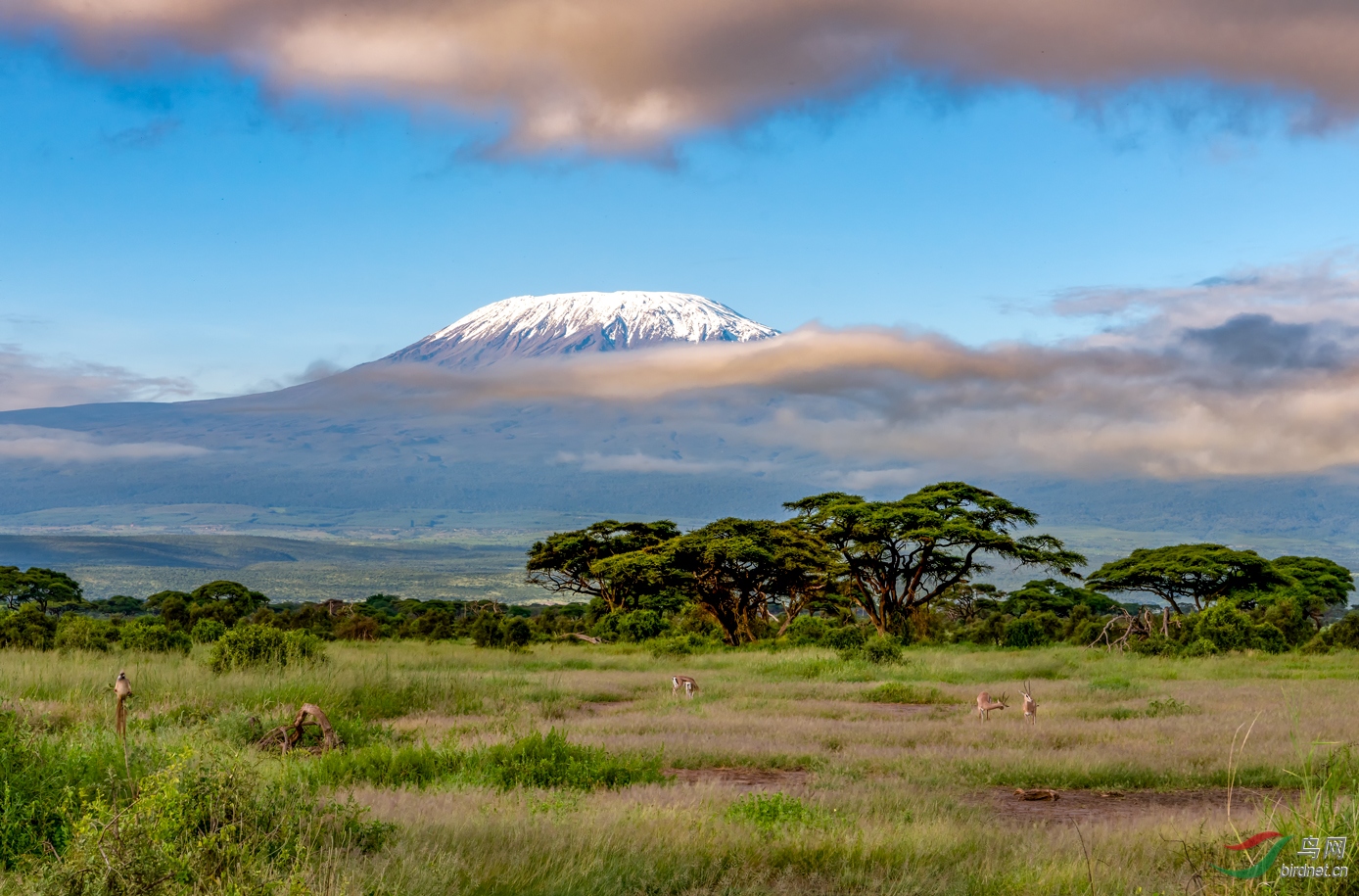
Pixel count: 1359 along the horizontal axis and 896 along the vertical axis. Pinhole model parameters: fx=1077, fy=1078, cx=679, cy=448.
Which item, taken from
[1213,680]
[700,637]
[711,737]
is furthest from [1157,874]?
[700,637]

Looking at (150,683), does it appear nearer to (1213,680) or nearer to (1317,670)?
(1213,680)

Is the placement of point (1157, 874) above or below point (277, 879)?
below

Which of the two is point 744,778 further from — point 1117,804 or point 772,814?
point 1117,804

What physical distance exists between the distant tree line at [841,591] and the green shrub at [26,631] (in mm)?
368

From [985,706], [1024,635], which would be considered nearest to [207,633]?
[985,706]

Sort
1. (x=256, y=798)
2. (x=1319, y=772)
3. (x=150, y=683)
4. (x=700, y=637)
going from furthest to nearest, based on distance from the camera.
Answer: (x=700, y=637), (x=150, y=683), (x=1319, y=772), (x=256, y=798)

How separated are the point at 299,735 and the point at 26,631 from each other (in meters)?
16.6

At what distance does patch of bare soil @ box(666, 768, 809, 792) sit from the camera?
415 inches

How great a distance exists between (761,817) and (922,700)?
1211 centimetres

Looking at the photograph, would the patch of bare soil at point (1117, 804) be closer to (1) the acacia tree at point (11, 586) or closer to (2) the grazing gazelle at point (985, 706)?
(2) the grazing gazelle at point (985, 706)

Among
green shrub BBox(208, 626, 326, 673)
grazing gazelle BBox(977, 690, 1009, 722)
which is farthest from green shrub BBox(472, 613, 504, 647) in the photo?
grazing gazelle BBox(977, 690, 1009, 722)

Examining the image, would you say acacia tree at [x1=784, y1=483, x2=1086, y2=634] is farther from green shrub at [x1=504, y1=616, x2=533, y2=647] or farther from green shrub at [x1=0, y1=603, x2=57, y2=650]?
green shrub at [x1=0, y1=603, x2=57, y2=650]

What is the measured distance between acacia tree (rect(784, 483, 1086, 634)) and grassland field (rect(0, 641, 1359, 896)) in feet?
56.6

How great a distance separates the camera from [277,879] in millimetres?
4840
